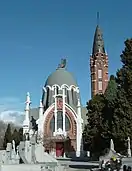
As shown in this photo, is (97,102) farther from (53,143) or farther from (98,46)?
(98,46)

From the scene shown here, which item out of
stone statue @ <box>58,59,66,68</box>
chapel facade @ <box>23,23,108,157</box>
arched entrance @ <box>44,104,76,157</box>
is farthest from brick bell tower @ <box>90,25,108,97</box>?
arched entrance @ <box>44,104,76,157</box>

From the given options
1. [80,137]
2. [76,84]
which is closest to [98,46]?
[76,84]

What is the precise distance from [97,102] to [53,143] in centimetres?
2677

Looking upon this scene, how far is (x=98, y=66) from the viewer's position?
341 feet

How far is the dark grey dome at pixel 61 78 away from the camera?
8029cm

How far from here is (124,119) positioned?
35531 mm

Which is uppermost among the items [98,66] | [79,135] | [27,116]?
[98,66]

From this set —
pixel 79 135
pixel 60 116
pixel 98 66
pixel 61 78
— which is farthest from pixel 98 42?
pixel 79 135

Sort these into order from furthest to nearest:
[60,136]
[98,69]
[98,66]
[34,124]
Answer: [98,66]
[98,69]
[34,124]
[60,136]

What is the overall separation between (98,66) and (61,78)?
2592cm

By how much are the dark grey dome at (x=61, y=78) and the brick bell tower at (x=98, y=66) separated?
1983cm

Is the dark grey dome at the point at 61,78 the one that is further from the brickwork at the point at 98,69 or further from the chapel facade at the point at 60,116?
the brickwork at the point at 98,69

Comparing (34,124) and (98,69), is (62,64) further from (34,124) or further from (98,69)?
(98,69)

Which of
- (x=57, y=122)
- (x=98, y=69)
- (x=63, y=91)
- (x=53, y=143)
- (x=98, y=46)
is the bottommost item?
(x=53, y=143)
